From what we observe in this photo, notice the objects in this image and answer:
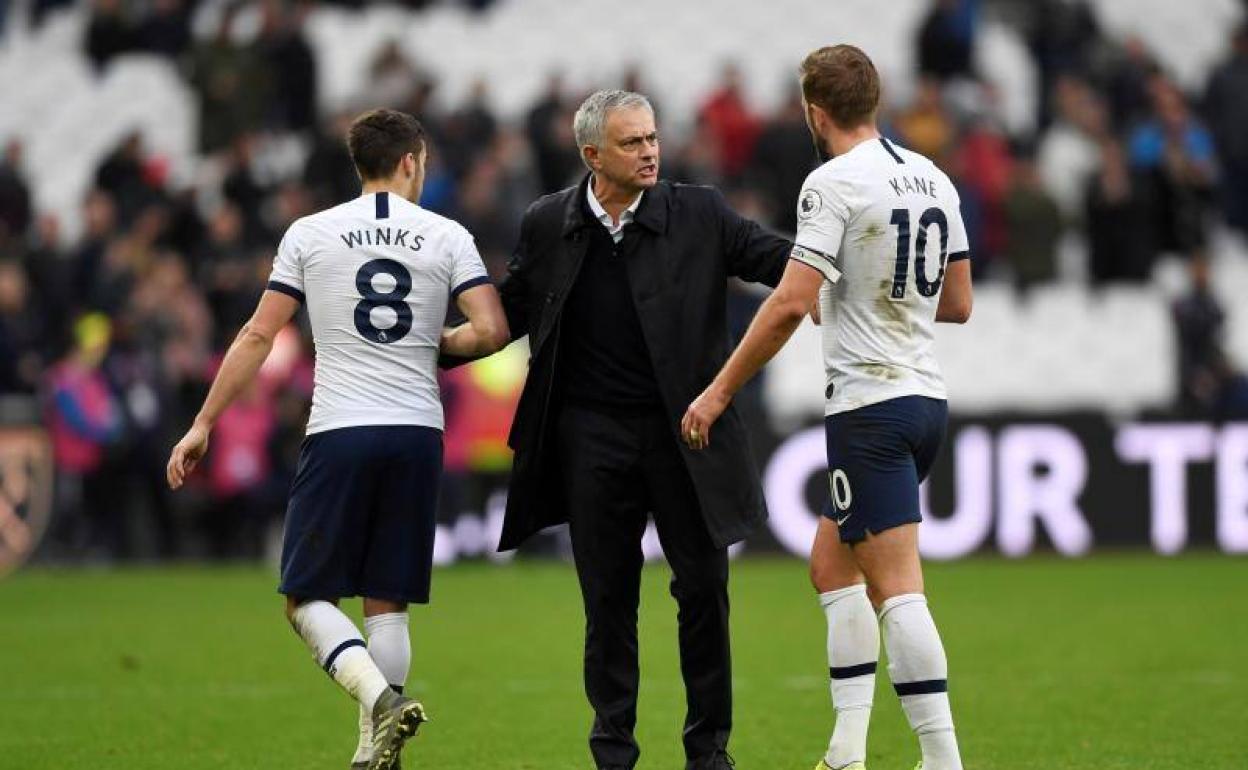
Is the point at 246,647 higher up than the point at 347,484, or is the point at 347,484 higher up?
the point at 347,484

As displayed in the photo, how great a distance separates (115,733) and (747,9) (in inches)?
686

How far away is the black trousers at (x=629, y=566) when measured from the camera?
25.4ft

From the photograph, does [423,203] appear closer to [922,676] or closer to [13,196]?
[13,196]

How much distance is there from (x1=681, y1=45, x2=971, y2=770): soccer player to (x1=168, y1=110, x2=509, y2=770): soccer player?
1003mm

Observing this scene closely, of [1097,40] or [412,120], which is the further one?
[1097,40]

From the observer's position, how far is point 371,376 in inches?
303

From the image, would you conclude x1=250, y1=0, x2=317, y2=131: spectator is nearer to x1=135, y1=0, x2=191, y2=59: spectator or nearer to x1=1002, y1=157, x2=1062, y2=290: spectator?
x1=135, y1=0, x2=191, y2=59: spectator

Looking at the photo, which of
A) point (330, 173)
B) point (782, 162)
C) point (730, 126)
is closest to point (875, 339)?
point (782, 162)

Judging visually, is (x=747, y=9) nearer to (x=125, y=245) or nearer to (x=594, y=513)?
(x=125, y=245)

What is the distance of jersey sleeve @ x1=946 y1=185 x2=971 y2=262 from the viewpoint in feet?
23.7

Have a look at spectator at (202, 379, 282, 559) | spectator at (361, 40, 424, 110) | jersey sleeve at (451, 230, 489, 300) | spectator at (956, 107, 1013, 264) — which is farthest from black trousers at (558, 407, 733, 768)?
spectator at (361, 40, 424, 110)

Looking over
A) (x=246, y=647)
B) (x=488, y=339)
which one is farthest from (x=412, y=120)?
(x=246, y=647)

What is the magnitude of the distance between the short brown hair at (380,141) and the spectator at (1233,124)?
15694 mm

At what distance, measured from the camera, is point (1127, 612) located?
1421cm
